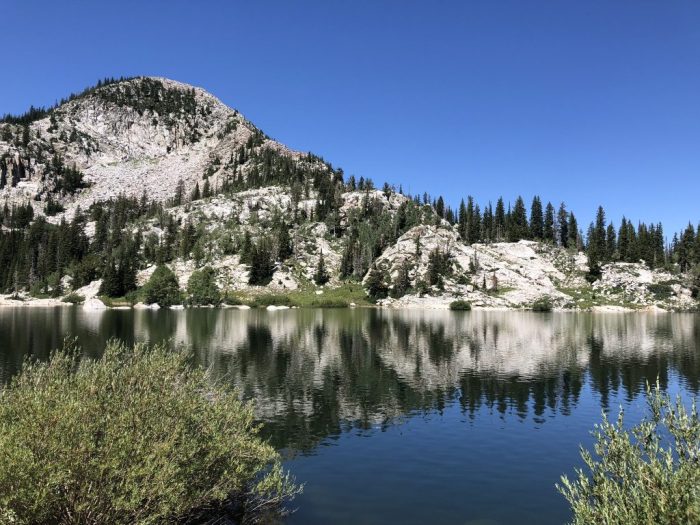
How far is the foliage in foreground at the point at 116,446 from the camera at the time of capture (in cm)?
1465

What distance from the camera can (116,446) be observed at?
635 inches

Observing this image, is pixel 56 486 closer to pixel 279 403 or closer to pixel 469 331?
pixel 279 403

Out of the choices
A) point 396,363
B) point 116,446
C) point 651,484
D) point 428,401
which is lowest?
point 428,401

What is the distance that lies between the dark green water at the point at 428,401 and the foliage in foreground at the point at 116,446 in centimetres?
836

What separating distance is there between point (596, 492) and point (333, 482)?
1974 centimetres

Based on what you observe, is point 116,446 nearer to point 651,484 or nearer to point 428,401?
point 651,484

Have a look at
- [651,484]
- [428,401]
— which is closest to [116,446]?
[651,484]

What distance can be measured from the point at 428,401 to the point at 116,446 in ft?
136

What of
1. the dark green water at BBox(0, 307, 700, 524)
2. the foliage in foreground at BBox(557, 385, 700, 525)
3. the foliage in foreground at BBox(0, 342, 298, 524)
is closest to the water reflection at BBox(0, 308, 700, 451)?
the dark green water at BBox(0, 307, 700, 524)

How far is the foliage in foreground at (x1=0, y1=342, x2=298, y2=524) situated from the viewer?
14648mm

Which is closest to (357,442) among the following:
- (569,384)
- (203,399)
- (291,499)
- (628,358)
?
(291,499)

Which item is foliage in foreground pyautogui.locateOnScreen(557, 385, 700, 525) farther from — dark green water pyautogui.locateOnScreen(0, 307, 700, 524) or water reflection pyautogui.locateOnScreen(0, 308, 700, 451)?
water reflection pyautogui.locateOnScreen(0, 308, 700, 451)

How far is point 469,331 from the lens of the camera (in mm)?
119938

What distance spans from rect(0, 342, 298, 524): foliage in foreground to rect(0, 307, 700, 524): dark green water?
836cm
